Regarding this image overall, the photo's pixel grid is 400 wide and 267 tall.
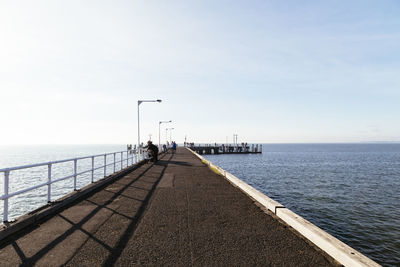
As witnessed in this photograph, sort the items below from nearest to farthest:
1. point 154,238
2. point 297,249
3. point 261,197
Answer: point 297,249, point 154,238, point 261,197

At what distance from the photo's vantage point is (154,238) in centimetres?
467

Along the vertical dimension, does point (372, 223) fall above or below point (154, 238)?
below

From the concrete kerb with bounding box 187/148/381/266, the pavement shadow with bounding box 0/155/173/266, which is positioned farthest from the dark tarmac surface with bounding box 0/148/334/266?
the concrete kerb with bounding box 187/148/381/266

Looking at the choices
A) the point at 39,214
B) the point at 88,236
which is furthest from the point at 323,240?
the point at 39,214

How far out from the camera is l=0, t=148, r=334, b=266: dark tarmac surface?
3.87 metres

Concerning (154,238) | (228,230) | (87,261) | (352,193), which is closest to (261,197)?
(228,230)

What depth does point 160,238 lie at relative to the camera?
468 centimetres

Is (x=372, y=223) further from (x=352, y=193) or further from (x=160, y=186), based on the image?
(x=160, y=186)

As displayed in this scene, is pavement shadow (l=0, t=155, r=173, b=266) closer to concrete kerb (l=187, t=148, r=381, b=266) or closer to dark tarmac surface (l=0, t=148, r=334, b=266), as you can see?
dark tarmac surface (l=0, t=148, r=334, b=266)

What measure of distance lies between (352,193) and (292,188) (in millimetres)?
4481

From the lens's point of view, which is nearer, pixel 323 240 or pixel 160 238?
pixel 323 240

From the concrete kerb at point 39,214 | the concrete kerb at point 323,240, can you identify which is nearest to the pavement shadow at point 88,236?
the concrete kerb at point 39,214

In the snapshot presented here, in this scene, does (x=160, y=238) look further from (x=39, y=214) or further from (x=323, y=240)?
(x=39, y=214)

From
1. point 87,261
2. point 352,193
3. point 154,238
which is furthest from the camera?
point 352,193
